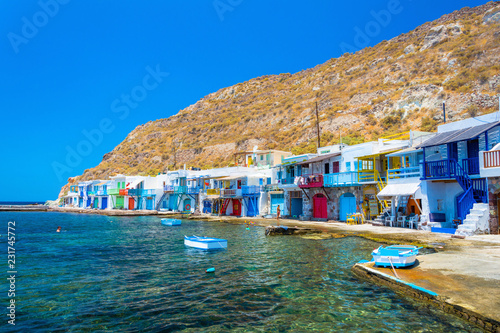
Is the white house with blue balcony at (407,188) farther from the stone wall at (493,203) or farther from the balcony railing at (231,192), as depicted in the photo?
the balcony railing at (231,192)

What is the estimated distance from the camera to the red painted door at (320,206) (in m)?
39.0

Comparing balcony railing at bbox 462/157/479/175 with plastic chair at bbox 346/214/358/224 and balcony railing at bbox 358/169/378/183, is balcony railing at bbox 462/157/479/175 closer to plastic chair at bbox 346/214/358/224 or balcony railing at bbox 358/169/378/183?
balcony railing at bbox 358/169/378/183

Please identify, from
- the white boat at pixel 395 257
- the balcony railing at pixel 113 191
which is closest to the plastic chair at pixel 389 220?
the white boat at pixel 395 257

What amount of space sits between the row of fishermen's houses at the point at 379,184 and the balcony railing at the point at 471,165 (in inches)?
2.6

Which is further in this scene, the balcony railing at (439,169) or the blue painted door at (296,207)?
the blue painted door at (296,207)

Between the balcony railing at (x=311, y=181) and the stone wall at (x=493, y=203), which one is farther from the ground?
the balcony railing at (x=311, y=181)

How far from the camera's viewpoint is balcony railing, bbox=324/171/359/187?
112 feet

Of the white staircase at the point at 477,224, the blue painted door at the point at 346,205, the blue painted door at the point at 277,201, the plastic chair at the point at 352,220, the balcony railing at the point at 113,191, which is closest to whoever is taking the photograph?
the white staircase at the point at 477,224

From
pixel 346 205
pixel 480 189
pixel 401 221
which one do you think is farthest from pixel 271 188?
pixel 480 189

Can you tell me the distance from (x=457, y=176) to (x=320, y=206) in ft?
58.8

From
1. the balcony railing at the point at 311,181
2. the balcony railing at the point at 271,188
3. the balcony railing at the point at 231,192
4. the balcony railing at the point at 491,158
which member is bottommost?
the balcony railing at the point at 231,192

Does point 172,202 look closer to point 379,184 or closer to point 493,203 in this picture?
point 379,184

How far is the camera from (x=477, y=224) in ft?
67.5

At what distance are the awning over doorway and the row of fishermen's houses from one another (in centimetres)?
8
